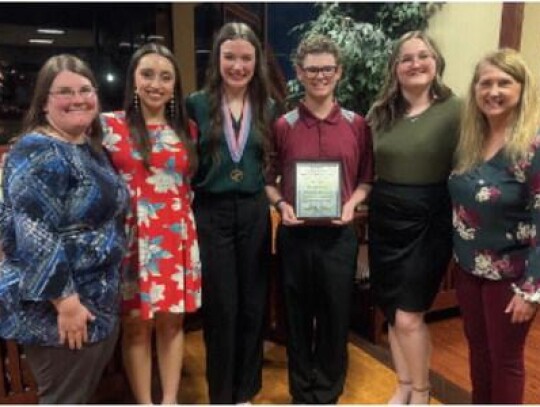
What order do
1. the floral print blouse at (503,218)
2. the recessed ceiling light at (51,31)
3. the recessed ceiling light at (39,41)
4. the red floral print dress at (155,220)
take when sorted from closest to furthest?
the floral print blouse at (503,218) < the red floral print dress at (155,220) < the recessed ceiling light at (39,41) < the recessed ceiling light at (51,31)

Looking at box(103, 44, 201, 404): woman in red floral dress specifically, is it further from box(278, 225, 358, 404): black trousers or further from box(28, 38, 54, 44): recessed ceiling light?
box(28, 38, 54, 44): recessed ceiling light

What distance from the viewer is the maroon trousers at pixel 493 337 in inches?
63.5

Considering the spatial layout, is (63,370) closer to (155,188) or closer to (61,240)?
(61,240)

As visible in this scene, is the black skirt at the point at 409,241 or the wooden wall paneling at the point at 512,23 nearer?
the black skirt at the point at 409,241

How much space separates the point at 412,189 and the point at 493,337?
0.54 metres

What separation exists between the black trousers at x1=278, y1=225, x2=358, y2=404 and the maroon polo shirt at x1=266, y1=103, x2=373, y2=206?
0.52 ft

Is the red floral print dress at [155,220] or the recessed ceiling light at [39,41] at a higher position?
the recessed ceiling light at [39,41]

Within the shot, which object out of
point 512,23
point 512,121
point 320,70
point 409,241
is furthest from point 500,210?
point 512,23

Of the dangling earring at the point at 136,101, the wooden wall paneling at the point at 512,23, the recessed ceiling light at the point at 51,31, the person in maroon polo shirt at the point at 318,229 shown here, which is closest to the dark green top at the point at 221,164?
the person in maroon polo shirt at the point at 318,229

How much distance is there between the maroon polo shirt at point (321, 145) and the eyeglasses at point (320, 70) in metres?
0.13

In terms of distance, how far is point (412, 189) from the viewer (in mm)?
1851

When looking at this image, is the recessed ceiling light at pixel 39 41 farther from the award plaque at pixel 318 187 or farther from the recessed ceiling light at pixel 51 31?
the award plaque at pixel 318 187

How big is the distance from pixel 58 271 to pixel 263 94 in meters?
1.01

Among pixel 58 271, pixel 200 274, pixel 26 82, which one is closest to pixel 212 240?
pixel 200 274
